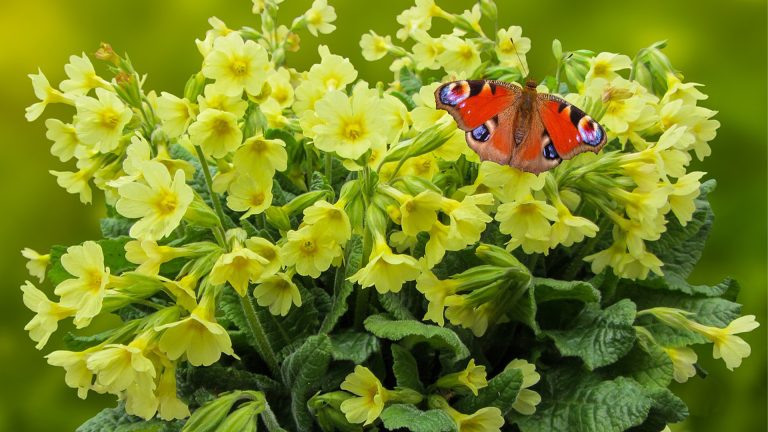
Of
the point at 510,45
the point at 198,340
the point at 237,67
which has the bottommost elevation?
the point at 198,340

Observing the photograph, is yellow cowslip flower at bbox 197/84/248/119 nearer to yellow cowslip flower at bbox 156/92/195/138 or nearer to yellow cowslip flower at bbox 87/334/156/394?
yellow cowslip flower at bbox 156/92/195/138

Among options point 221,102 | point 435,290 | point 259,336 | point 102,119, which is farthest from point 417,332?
point 102,119

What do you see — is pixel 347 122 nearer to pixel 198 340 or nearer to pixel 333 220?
pixel 333 220

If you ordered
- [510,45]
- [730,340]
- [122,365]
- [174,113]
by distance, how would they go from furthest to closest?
[510,45]
[730,340]
[174,113]
[122,365]

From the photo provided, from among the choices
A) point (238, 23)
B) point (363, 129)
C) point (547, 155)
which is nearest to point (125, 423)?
point (363, 129)

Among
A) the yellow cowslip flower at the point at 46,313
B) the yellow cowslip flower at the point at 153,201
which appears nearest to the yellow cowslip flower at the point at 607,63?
the yellow cowslip flower at the point at 153,201

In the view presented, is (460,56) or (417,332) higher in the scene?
(460,56)

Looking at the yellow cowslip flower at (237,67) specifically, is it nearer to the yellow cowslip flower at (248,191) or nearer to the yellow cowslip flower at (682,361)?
the yellow cowslip flower at (248,191)
